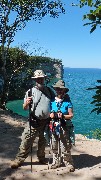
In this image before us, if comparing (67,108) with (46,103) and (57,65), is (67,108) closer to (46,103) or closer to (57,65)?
(46,103)

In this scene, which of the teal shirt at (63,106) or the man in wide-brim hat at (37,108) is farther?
the man in wide-brim hat at (37,108)

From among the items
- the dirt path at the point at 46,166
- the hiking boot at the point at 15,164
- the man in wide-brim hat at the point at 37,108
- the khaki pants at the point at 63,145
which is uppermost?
the man in wide-brim hat at the point at 37,108

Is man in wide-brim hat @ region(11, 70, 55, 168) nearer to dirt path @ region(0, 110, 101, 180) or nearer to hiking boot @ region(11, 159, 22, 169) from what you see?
hiking boot @ region(11, 159, 22, 169)

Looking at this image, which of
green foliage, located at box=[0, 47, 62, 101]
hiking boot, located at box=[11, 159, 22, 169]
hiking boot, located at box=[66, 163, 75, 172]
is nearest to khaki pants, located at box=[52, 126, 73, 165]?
hiking boot, located at box=[66, 163, 75, 172]

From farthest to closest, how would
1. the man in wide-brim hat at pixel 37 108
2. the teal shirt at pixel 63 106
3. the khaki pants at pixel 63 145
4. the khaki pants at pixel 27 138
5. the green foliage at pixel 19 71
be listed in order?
the green foliage at pixel 19 71 < the khaki pants at pixel 27 138 < the khaki pants at pixel 63 145 < the man in wide-brim hat at pixel 37 108 < the teal shirt at pixel 63 106

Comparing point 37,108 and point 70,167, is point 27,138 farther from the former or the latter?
point 70,167

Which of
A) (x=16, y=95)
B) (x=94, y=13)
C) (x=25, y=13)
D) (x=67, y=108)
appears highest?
(x=25, y=13)

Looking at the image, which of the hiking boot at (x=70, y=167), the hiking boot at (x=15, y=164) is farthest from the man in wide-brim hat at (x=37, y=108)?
the hiking boot at (x=70, y=167)

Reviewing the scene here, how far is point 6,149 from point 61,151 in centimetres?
293

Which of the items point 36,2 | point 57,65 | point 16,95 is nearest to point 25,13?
point 36,2

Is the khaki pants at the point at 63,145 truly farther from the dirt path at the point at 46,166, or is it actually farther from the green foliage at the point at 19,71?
the green foliage at the point at 19,71

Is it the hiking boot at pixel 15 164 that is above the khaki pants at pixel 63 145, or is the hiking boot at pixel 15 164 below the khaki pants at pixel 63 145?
below

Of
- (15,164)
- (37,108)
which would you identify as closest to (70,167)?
(15,164)

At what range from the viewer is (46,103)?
7.86m
